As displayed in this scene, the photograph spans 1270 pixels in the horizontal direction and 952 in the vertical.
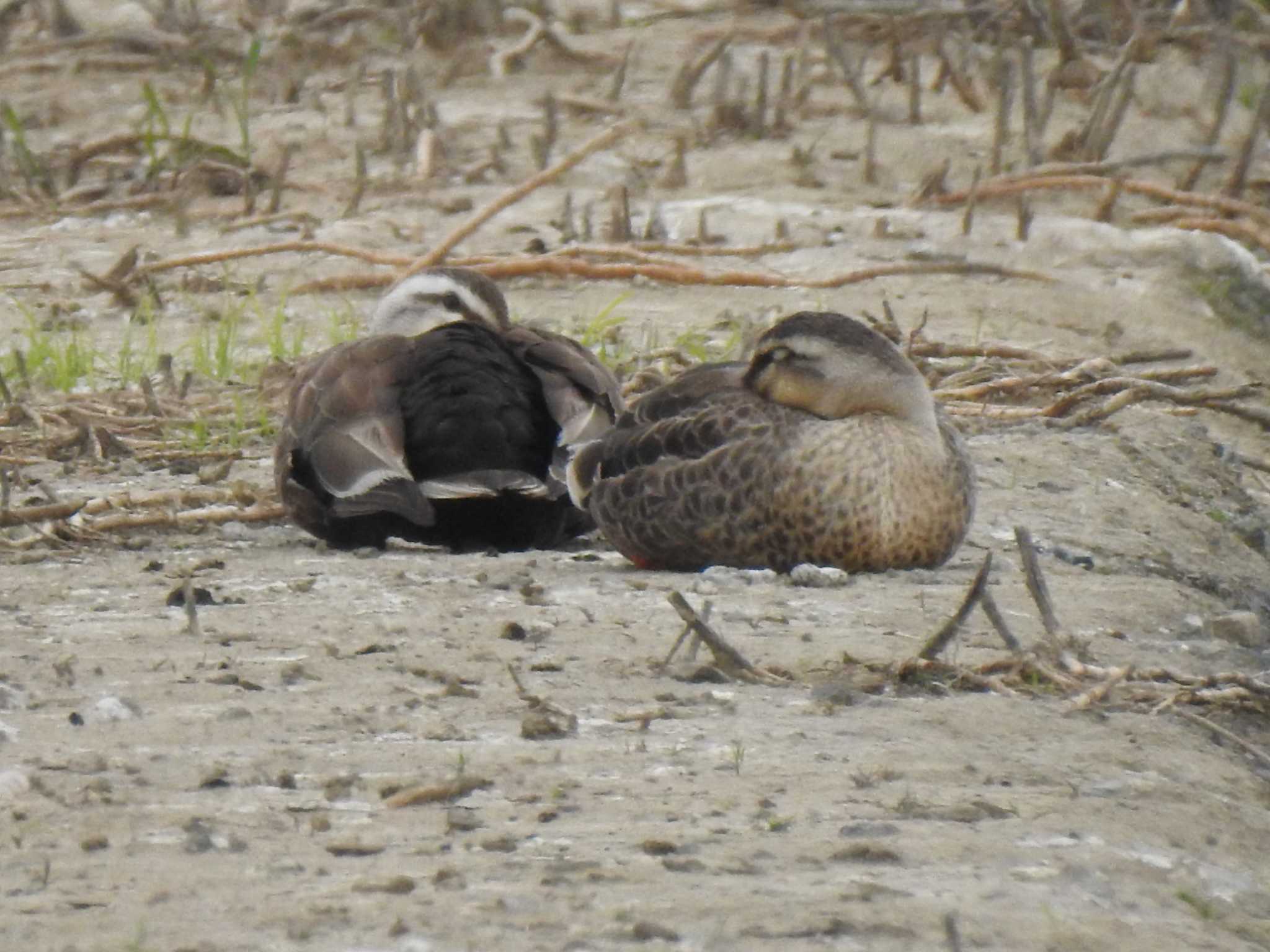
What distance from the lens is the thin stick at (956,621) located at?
Answer: 446 centimetres

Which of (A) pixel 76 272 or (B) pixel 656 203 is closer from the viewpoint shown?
(A) pixel 76 272

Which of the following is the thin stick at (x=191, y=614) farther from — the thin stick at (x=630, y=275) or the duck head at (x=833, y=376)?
the thin stick at (x=630, y=275)

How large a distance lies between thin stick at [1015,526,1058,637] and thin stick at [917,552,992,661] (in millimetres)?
153

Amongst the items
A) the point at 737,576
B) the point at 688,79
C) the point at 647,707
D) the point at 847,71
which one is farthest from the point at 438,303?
the point at 688,79

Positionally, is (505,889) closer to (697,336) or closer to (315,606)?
(315,606)

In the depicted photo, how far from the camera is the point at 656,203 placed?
10305 millimetres

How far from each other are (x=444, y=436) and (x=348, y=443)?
0.78 ft

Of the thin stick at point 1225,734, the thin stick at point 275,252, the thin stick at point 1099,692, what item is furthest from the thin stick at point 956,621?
the thin stick at point 275,252

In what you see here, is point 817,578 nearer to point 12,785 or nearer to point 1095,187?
point 12,785

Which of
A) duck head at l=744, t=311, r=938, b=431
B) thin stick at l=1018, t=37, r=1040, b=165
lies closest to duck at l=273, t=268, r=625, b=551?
duck head at l=744, t=311, r=938, b=431

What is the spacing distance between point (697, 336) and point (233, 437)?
1.83 m

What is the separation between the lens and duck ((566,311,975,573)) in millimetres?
5594

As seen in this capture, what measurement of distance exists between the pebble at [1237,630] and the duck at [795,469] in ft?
2.05

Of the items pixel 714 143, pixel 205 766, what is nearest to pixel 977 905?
pixel 205 766
